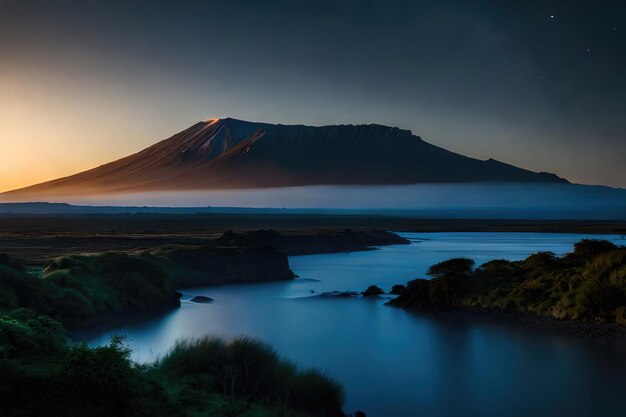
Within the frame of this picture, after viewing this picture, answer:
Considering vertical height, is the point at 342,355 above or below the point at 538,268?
below

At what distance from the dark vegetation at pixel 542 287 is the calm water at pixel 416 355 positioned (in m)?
1.29

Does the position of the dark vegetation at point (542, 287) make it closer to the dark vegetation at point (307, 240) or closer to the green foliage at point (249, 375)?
the green foliage at point (249, 375)

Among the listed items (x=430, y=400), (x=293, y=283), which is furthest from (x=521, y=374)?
(x=293, y=283)

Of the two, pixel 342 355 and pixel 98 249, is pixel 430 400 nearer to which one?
pixel 342 355

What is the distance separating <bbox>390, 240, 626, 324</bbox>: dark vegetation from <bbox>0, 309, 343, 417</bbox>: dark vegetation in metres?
10.2

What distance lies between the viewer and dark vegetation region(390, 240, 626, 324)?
18.2 m

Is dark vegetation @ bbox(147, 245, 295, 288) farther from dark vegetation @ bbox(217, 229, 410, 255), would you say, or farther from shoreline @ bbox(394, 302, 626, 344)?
shoreline @ bbox(394, 302, 626, 344)

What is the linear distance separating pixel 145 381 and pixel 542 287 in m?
15.1

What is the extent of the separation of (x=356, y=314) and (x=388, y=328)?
375cm

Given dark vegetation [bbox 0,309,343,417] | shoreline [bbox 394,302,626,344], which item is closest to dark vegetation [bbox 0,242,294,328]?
dark vegetation [bbox 0,309,343,417]

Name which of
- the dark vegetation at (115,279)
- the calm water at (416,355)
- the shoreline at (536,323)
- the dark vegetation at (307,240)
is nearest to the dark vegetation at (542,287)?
the shoreline at (536,323)

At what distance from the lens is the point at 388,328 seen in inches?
814

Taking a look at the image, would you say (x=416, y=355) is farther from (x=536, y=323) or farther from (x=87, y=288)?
(x=87, y=288)

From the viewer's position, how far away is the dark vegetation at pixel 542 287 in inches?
717
